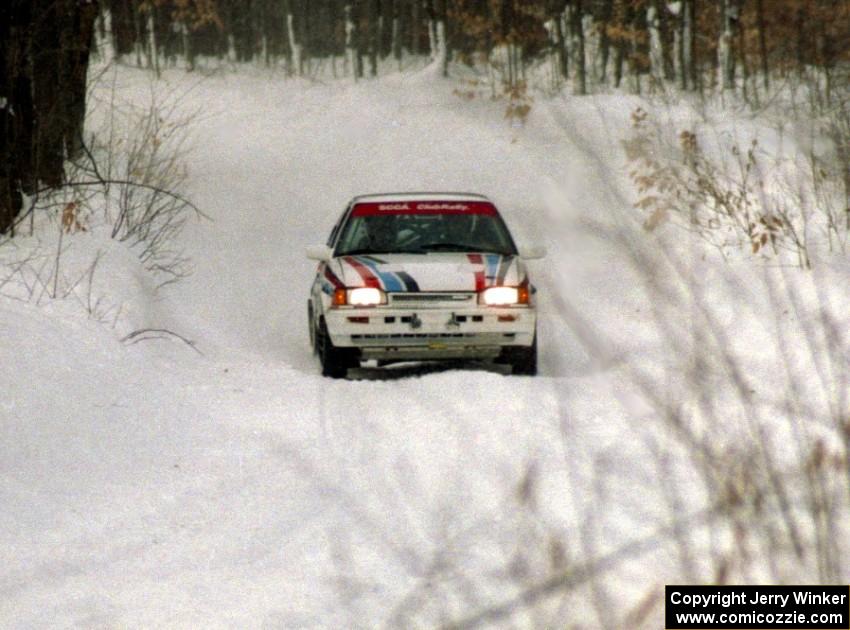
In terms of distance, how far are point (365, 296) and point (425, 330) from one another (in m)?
0.53

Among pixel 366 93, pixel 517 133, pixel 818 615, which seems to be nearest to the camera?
pixel 818 615

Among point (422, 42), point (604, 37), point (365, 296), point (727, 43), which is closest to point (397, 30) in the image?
point (422, 42)

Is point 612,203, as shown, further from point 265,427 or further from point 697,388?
point 265,427

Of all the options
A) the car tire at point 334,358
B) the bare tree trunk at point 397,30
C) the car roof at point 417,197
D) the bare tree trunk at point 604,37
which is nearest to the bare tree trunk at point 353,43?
the bare tree trunk at point 397,30

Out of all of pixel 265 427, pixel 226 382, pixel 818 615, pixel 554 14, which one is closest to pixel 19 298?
pixel 226 382

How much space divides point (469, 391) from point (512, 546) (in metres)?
3.88

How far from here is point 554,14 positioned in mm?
38125

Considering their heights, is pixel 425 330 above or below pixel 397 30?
above

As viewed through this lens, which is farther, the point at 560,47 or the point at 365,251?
the point at 560,47

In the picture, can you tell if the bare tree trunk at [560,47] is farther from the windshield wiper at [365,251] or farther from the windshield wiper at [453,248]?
the windshield wiper at [365,251]

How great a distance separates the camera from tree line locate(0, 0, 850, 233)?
13359mm

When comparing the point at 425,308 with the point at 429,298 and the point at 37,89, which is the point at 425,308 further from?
the point at 37,89

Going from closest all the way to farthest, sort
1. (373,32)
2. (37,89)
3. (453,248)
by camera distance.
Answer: (453,248) → (37,89) → (373,32)

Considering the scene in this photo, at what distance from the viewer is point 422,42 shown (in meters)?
49.4
